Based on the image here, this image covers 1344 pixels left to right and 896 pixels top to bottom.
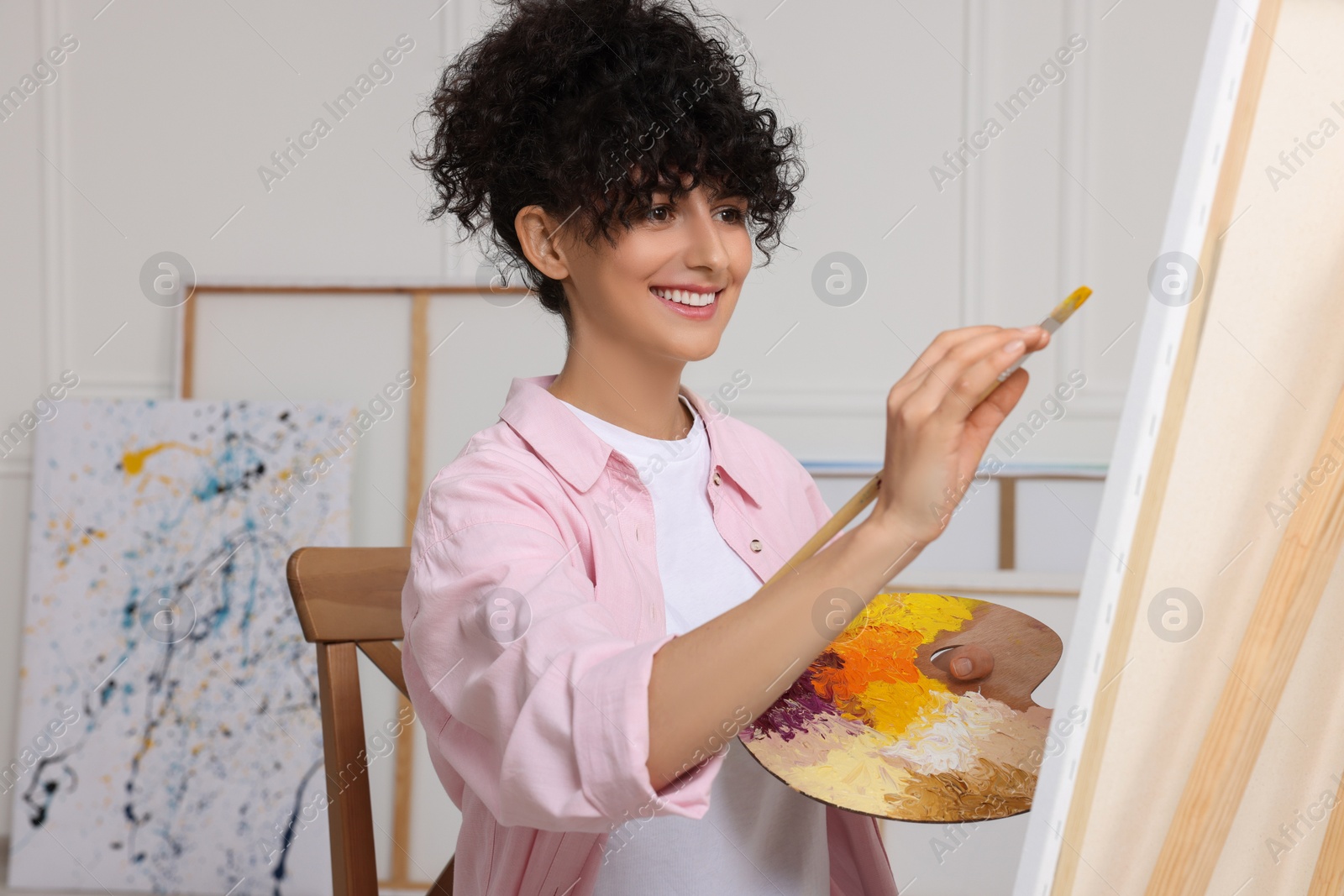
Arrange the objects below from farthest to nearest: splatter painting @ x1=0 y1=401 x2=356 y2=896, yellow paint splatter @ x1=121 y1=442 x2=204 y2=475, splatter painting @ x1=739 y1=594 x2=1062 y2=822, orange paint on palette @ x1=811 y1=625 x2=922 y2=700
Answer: yellow paint splatter @ x1=121 y1=442 x2=204 y2=475, splatter painting @ x1=0 y1=401 x2=356 y2=896, orange paint on palette @ x1=811 y1=625 x2=922 y2=700, splatter painting @ x1=739 y1=594 x2=1062 y2=822

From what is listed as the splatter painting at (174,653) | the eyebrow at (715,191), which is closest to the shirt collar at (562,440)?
the eyebrow at (715,191)

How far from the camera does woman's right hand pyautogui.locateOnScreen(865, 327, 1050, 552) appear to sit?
60 cm

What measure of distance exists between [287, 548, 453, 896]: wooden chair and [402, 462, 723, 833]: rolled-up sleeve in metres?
0.17

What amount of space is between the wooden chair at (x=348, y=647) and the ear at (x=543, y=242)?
343 mm

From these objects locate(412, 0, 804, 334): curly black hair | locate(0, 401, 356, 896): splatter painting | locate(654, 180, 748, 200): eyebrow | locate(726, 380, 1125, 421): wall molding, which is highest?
locate(412, 0, 804, 334): curly black hair

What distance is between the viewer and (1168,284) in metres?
0.48

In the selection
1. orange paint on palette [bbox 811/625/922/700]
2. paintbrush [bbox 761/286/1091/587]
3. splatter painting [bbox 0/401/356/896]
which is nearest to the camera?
paintbrush [bbox 761/286/1091/587]

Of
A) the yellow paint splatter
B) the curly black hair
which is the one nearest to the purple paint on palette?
the curly black hair

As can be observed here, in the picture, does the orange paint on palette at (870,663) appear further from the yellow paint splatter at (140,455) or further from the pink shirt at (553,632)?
the yellow paint splatter at (140,455)

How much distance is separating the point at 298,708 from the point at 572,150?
5.69ft

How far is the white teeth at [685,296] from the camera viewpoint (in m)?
0.98

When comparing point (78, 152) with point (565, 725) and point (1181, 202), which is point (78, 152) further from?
point (1181, 202)

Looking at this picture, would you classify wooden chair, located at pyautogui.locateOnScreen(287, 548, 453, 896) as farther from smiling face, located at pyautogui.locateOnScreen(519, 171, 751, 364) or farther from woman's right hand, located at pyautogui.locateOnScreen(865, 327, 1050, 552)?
woman's right hand, located at pyautogui.locateOnScreen(865, 327, 1050, 552)

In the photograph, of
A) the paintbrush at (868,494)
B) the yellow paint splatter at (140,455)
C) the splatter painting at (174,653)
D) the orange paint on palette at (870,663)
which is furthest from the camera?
the yellow paint splatter at (140,455)
